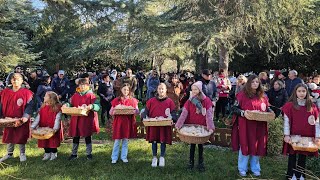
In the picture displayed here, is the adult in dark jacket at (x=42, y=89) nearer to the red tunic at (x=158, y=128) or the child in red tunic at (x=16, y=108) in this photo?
the child in red tunic at (x=16, y=108)

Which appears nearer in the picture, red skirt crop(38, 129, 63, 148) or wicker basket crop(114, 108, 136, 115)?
wicker basket crop(114, 108, 136, 115)

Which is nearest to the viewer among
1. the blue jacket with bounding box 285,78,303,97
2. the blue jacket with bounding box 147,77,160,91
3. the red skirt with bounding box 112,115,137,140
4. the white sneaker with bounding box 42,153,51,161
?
the red skirt with bounding box 112,115,137,140

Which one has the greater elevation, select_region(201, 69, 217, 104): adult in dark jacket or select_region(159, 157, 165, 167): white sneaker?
select_region(201, 69, 217, 104): adult in dark jacket

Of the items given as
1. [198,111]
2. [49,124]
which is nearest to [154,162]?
[198,111]

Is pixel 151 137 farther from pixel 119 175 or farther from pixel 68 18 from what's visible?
pixel 68 18

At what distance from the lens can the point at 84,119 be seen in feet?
20.9

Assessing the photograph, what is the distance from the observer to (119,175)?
5684 mm

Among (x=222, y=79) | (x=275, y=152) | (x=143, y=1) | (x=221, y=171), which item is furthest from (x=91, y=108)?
(x=143, y=1)

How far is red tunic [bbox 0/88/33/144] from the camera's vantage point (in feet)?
20.7

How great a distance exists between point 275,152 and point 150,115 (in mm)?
2877

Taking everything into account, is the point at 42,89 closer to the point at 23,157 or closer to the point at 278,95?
the point at 23,157

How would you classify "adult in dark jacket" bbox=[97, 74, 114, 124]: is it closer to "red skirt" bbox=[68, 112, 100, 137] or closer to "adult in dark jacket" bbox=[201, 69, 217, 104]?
"adult in dark jacket" bbox=[201, 69, 217, 104]

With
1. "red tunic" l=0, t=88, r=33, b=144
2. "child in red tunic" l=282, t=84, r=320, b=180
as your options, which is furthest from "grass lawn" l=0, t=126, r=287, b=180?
"child in red tunic" l=282, t=84, r=320, b=180

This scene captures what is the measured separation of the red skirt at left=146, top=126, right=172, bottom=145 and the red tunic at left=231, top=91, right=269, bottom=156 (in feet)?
4.20
